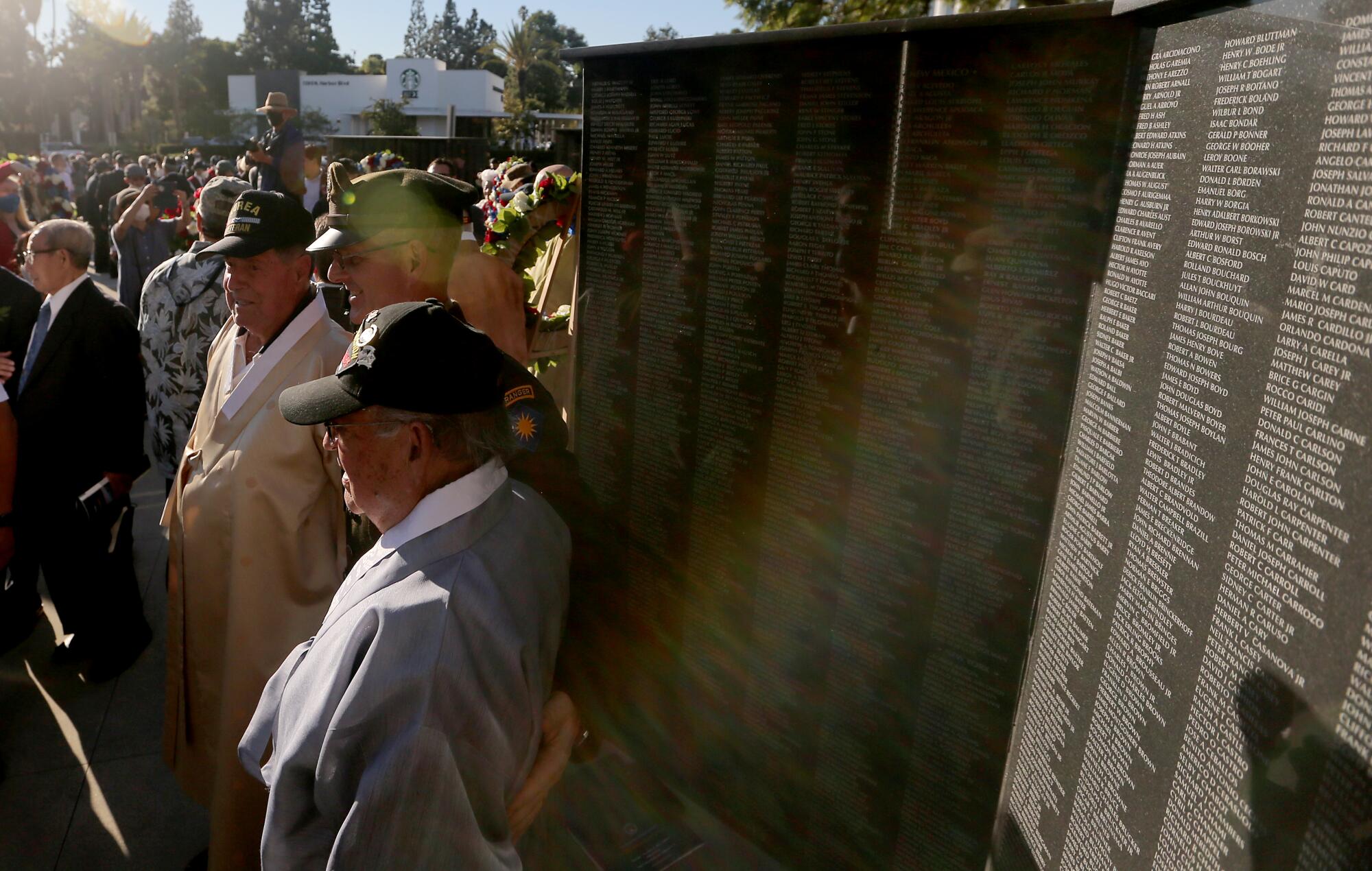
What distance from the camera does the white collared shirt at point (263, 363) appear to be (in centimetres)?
303

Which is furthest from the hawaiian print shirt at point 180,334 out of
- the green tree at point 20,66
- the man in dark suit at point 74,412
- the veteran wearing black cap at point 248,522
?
the green tree at point 20,66

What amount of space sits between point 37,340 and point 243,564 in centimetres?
228

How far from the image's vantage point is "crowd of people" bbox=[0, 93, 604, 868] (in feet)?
5.40

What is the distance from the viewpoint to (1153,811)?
1.47 meters

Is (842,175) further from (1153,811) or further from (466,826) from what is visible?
(466,826)

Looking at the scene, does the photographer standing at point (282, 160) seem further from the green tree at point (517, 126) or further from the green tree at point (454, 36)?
the green tree at point (454, 36)

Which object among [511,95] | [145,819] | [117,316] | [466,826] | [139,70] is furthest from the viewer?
[139,70]

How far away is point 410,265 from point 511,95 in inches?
2394

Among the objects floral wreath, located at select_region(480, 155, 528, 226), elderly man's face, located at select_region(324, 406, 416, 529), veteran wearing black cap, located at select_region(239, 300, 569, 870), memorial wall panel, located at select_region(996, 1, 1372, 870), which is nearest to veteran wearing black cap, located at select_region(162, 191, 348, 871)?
veteran wearing black cap, located at select_region(239, 300, 569, 870)

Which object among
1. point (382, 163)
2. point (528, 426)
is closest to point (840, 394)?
point (528, 426)

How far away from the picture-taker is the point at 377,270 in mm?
2926

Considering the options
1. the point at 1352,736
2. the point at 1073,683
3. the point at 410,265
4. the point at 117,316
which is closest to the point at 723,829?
the point at 1073,683

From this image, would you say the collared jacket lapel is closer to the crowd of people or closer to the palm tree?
the crowd of people

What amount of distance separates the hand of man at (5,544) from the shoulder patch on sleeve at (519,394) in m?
2.55
